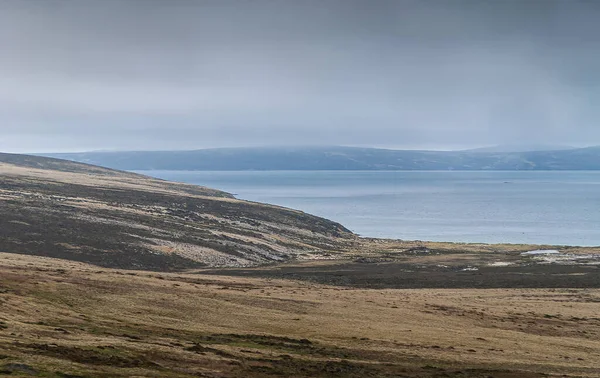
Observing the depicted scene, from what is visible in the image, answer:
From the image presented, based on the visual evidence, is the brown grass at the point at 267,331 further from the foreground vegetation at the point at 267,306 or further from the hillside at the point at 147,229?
the hillside at the point at 147,229

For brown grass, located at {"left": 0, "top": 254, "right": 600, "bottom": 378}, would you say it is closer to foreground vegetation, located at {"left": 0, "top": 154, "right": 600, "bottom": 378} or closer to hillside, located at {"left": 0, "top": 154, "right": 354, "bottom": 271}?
foreground vegetation, located at {"left": 0, "top": 154, "right": 600, "bottom": 378}

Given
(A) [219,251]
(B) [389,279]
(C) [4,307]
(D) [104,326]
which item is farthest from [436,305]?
(A) [219,251]

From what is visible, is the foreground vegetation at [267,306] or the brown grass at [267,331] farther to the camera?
the foreground vegetation at [267,306]

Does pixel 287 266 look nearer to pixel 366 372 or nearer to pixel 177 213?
pixel 177 213

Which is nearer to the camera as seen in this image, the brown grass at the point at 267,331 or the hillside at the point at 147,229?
the brown grass at the point at 267,331

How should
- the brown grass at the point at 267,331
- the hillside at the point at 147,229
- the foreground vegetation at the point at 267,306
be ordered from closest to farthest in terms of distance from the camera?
the brown grass at the point at 267,331, the foreground vegetation at the point at 267,306, the hillside at the point at 147,229

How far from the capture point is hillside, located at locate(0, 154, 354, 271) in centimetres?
9544

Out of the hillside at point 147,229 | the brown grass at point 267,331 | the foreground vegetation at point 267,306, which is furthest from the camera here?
the hillside at point 147,229

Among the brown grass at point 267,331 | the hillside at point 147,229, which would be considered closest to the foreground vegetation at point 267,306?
the brown grass at point 267,331

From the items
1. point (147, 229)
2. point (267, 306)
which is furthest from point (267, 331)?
point (147, 229)

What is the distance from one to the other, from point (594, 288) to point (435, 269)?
81.2ft

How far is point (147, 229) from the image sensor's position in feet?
372

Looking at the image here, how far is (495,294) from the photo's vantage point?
249ft

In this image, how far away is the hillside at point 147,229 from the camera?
313ft
